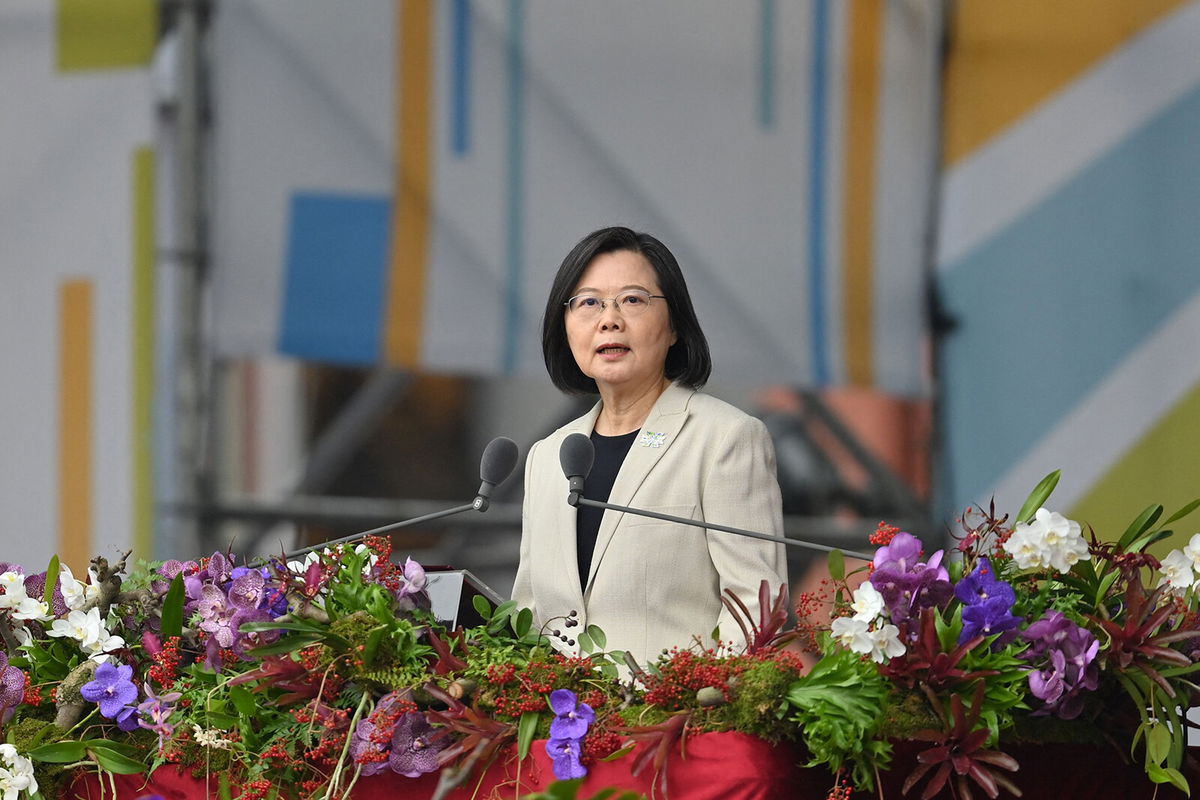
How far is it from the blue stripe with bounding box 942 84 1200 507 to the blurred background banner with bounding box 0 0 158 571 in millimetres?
2364

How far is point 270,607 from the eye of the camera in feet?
7.01

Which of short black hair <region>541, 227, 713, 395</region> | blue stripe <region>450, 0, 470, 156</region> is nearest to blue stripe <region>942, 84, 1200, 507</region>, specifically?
blue stripe <region>450, 0, 470, 156</region>

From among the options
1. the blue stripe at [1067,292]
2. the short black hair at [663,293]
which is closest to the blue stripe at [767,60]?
the blue stripe at [1067,292]

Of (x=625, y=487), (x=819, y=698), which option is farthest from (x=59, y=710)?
(x=819, y=698)

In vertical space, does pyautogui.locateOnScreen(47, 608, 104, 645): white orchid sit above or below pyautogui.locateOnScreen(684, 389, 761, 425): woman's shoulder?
below

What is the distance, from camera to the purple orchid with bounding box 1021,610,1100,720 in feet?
6.22

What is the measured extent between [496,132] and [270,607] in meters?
2.66

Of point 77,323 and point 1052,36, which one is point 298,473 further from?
point 1052,36

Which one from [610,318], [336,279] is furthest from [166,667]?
[336,279]

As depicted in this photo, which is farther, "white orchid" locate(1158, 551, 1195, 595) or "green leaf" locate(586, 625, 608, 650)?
"green leaf" locate(586, 625, 608, 650)

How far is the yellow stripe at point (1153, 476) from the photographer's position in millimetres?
4133

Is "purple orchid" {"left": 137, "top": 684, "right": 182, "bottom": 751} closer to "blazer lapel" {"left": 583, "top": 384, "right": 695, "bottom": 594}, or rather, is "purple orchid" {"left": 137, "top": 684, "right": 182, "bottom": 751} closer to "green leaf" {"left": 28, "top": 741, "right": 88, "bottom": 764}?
"green leaf" {"left": 28, "top": 741, "right": 88, "bottom": 764}

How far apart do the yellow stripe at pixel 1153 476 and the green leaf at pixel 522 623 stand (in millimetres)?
2350

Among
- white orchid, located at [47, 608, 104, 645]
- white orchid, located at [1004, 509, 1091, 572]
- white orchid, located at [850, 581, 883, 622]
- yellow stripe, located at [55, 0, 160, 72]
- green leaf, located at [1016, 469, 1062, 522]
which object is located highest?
yellow stripe, located at [55, 0, 160, 72]
